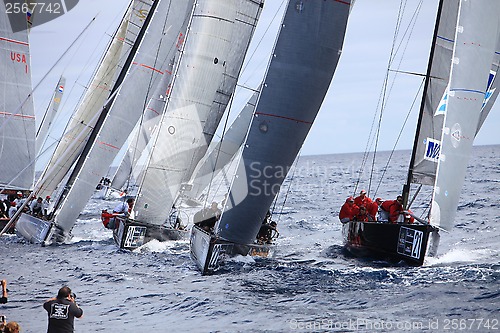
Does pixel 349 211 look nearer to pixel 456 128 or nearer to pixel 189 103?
pixel 456 128

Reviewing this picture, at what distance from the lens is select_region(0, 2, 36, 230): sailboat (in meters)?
17.2

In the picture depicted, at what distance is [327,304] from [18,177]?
34.5 ft

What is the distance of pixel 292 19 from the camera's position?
41.2ft

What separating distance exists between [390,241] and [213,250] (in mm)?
3518

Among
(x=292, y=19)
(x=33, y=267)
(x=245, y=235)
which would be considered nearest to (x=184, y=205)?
(x=33, y=267)

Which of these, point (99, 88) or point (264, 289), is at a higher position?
point (99, 88)

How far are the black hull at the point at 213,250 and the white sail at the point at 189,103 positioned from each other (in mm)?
3427

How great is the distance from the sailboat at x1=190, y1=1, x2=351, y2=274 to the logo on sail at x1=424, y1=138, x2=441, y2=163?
4133 mm

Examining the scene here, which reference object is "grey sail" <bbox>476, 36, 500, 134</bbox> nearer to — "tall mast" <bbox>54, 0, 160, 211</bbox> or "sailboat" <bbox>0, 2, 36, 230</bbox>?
"tall mast" <bbox>54, 0, 160, 211</bbox>

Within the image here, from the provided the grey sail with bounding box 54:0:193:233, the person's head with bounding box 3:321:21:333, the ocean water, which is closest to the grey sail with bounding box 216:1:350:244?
the ocean water

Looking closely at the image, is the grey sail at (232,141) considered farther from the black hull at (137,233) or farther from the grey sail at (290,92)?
the grey sail at (290,92)

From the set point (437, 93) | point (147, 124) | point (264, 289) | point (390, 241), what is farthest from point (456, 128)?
A: point (147, 124)

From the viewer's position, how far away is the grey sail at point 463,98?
1316 cm

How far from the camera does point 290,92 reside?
40.8 feet
